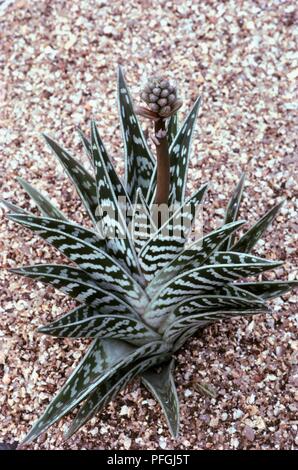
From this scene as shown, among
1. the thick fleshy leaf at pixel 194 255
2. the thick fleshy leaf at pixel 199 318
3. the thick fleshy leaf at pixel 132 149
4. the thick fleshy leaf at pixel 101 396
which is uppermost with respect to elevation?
the thick fleshy leaf at pixel 132 149

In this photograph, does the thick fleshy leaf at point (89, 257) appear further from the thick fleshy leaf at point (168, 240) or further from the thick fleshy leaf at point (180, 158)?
the thick fleshy leaf at point (180, 158)

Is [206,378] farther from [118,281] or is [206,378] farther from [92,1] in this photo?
[92,1]

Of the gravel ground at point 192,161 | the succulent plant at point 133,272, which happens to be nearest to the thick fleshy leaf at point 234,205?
the succulent plant at point 133,272

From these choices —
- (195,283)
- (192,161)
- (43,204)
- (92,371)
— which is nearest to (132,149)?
(43,204)

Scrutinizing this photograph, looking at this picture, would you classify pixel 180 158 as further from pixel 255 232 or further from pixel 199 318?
pixel 199 318
